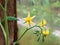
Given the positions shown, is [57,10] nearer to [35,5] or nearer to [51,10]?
[51,10]

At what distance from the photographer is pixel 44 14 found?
966mm

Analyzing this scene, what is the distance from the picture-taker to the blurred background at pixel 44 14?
0.94 m

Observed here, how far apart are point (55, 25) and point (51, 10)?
9 centimetres

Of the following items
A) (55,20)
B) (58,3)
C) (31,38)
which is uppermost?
(58,3)

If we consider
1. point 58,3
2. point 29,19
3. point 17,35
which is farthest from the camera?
point 17,35

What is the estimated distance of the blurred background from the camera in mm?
938

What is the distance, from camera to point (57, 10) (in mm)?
933

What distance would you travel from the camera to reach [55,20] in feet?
3.10

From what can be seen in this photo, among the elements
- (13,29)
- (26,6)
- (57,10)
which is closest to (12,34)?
(13,29)

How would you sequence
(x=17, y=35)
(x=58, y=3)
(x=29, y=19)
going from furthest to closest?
(x=17, y=35), (x=58, y=3), (x=29, y=19)

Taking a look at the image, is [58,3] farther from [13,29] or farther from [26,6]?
[13,29]

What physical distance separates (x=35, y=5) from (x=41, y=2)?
0.14 ft

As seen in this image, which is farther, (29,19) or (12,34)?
(12,34)

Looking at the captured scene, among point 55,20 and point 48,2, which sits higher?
point 48,2
